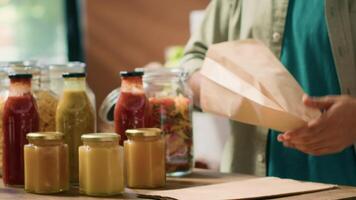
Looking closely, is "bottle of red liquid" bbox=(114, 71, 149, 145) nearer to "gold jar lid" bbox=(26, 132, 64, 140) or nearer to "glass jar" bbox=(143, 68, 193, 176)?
"glass jar" bbox=(143, 68, 193, 176)

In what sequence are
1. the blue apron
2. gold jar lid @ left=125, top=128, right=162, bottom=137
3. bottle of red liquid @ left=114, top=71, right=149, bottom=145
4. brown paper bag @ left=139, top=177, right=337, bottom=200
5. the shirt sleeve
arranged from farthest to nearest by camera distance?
1. the shirt sleeve
2. the blue apron
3. bottle of red liquid @ left=114, top=71, right=149, bottom=145
4. gold jar lid @ left=125, top=128, right=162, bottom=137
5. brown paper bag @ left=139, top=177, right=337, bottom=200

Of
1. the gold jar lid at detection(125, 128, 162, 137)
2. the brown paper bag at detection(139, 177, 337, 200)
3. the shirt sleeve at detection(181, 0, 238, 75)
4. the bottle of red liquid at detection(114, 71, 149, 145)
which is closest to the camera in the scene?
the brown paper bag at detection(139, 177, 337, 200)

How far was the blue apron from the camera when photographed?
1.77 metres

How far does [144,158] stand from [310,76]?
55cm

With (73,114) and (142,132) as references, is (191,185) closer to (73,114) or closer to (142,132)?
(142,132)

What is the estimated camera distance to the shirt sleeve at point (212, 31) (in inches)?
76.6

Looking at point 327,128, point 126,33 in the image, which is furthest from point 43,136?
point 126,33

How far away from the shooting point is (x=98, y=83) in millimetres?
3646

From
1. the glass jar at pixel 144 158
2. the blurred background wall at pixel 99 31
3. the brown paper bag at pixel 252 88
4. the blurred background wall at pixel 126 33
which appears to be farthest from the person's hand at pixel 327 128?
the blurred background wall at pixel 126 33

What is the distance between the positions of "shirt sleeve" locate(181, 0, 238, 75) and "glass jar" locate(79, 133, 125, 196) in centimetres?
60

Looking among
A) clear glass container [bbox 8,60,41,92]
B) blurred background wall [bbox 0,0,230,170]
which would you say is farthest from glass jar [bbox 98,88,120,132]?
blurred background wall [bbox 0,0,230,170]

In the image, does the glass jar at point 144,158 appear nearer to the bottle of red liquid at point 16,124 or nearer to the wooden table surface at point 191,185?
the wooden table surface at point 191,185

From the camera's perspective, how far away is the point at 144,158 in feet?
4.79

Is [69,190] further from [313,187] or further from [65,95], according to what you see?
[313,187]
